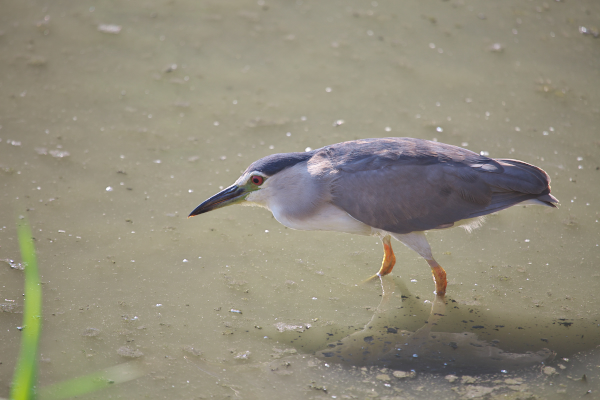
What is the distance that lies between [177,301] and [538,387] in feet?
8.49

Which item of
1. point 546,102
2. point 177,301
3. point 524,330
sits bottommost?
point 177,301

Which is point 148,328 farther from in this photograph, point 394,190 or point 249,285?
point 394,190

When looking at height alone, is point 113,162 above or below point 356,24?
below

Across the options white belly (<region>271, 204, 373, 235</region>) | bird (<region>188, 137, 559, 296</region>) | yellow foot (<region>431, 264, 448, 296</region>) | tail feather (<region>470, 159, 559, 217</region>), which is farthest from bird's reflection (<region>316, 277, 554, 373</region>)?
tail feather (<region>470, 159, 559, 217</region>)

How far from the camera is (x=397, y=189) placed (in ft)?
13.2

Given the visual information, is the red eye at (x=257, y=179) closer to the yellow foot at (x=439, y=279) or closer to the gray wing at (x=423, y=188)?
the gray wing at (x=423, y=188)

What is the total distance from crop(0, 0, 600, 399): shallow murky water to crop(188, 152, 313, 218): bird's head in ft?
2.02

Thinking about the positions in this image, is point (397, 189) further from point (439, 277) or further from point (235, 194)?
point (235, 194)

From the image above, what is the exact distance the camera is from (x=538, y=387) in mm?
3457

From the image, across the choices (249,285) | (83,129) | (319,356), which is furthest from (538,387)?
(83,129)

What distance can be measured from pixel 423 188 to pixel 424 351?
46.1 inches

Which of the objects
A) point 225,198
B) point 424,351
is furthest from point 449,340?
point 225,198

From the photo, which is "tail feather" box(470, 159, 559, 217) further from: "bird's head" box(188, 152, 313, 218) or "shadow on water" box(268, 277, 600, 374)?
"bird's head" box(188, 152, 313, 218)

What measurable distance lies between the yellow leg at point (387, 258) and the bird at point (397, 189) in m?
0.30
